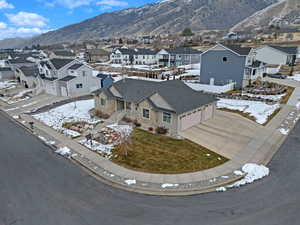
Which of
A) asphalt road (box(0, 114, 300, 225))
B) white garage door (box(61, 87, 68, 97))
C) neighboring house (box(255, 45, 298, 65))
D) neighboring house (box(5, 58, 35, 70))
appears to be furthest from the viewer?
neighboring house (box(5, 58, 35, 70))

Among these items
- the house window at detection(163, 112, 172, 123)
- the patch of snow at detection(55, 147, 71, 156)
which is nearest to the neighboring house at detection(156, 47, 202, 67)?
the house window at detection(163, 112, 172, 123)

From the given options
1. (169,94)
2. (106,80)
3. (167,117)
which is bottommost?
(167,117)

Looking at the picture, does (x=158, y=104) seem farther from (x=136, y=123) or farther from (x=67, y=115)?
(x=67, y=115)

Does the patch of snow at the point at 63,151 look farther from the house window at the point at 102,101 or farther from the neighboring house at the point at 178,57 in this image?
the neighboring house at the point at 178,57

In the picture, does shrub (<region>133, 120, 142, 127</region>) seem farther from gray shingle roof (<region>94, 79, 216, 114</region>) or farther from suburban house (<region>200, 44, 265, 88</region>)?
suburban house (<region>200, 44, 265, 88</region>)

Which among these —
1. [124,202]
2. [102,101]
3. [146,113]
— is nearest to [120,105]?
[102,101]

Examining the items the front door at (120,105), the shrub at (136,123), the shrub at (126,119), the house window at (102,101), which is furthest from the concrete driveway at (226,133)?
the house window at (102,101)
